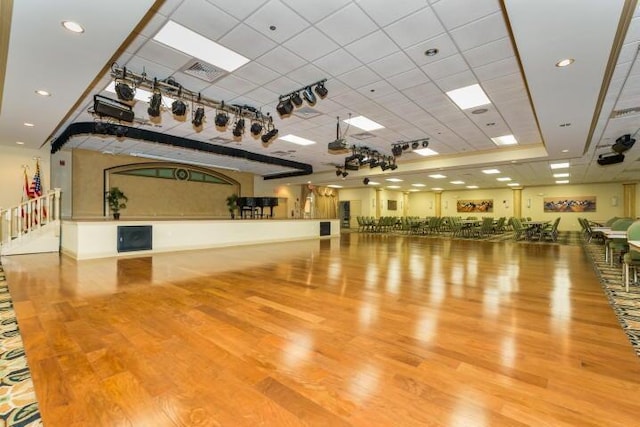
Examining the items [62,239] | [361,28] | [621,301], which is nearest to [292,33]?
[361,28]

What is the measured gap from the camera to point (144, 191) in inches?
451

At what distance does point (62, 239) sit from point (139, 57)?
226 inches

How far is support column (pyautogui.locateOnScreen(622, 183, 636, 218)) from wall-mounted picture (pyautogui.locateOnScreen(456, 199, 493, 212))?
6.25 meters

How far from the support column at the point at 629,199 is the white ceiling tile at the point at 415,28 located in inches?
763

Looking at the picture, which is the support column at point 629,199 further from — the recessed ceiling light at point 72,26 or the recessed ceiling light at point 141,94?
the recessed ceiling light at point 72,26

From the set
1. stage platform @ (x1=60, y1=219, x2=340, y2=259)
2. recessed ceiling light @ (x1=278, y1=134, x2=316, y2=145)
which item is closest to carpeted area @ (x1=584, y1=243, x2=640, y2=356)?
recessed ceiling light @ (x1=278, y1=134, x2=316, y2=145)

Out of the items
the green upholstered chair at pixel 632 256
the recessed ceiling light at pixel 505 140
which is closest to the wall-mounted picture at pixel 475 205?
the recessed ceiling light at pixel 505 140

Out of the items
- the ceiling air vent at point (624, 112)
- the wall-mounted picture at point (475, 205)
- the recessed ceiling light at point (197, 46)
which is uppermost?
the recessed ceiling light at point (197, 46)

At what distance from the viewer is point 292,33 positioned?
3.60m

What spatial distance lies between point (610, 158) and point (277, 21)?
11.0 m

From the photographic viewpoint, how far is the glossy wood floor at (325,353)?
157 centimetres

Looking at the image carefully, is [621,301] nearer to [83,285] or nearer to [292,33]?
[292,33]

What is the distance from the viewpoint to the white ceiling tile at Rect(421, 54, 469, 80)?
4145 mm

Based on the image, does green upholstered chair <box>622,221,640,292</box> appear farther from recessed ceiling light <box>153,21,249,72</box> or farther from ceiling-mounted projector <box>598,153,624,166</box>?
ceiling-mounted projector <box>598,153,624,166</box>
